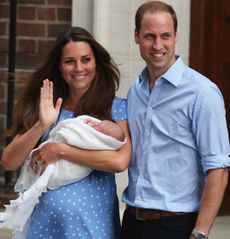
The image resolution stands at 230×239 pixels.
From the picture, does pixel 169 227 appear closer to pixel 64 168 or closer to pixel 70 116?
pixel 64 168

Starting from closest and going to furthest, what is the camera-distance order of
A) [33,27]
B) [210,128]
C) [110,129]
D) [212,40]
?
[210,128] → [110,129] → [33,27] → [212,40]

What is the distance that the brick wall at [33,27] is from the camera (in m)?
6.16

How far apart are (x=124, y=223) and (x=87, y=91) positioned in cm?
65

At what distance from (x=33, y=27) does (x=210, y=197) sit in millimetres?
3508

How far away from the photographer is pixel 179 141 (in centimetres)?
309

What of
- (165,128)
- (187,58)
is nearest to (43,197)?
(165,128)

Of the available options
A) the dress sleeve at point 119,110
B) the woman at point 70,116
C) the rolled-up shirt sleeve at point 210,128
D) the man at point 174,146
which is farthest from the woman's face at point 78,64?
the rolled-up shirt sleeve at point 210,128

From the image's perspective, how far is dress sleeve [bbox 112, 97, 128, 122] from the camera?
3.42 metres

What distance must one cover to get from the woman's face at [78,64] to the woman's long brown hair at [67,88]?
0.03 metres

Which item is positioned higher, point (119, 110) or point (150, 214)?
point (119, 110)

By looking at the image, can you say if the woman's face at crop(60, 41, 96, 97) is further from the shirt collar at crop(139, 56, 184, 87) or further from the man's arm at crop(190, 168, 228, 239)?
the man's arm at crop(190, 168, 228, 239)

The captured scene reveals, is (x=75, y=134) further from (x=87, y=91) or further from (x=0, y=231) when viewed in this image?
(x=0, y=231)

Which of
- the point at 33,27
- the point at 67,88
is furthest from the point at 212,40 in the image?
the point at 67,88

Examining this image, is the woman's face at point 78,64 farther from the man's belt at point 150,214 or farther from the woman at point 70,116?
the man's belt at point 150,214
